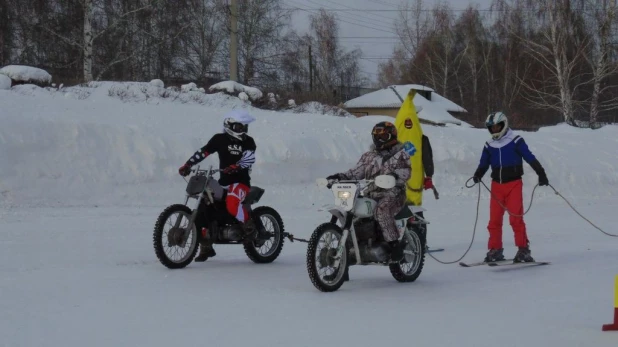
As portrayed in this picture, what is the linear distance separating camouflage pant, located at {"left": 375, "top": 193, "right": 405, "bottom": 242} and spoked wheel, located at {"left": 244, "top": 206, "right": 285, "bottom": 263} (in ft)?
7.17

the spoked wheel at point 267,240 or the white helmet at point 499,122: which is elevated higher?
the white helmet at point 499,122

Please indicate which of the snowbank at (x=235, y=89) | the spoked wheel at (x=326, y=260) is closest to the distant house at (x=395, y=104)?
the snowbank at (x=235, y=89)

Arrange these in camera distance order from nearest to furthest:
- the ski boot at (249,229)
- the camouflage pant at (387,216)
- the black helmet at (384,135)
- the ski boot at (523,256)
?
the camouflage pant at (387,216)
the black helmet at (384,135)
the ski boot at (249,229)
the ski boot at (523,256)

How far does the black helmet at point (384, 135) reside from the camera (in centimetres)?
952

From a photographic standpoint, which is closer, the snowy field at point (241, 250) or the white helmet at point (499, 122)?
the snowy field at point (241, 250)

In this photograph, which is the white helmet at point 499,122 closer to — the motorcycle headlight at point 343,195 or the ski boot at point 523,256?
the ski boot at point 523,256

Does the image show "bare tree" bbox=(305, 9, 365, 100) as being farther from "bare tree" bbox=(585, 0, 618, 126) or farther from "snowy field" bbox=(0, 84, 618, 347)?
"snowy field" bbox=(0, 84, 618, 347)

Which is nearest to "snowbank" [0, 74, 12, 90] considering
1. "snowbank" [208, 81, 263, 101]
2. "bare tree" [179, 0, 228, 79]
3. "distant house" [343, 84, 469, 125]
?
"snowbank" [208, 81, 263, 101]

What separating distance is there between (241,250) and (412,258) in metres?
3.29

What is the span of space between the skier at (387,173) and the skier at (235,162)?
1.76 meters

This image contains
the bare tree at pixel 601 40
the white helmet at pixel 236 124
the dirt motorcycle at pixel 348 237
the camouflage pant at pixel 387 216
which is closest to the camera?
the dirt motorcycle at pixel 348 237

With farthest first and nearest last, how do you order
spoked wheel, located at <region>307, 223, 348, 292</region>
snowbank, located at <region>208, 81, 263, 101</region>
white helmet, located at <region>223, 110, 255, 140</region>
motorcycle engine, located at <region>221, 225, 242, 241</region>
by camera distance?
snowbank, located at <region>208, 81, 263, 101</region>, white helmet, located at <region>223, 110, 255, 140</region>, motorcycle engine, located at <region>221, 225, 242, 241</region>, spoked wheel, located at <region>307, 223, 348, 292</region>

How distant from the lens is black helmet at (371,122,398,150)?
9.52m

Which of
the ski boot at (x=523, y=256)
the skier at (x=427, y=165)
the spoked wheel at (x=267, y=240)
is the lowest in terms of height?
the ski boot at (x=523, y=256)
